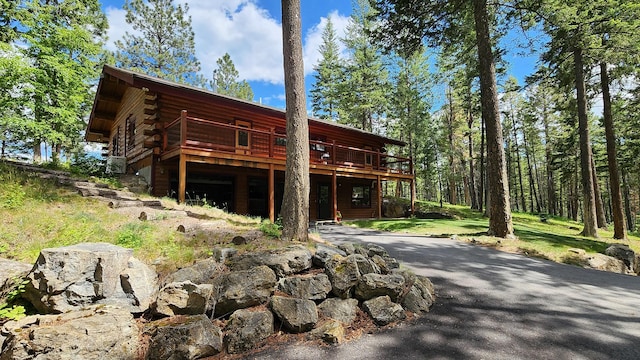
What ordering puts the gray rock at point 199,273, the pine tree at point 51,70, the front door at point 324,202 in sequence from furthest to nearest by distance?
the front door at point 324,202
the pine tree at point 51,70
the gray rock at point 199,273

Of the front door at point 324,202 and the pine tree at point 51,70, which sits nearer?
the pine tree at point 51,70

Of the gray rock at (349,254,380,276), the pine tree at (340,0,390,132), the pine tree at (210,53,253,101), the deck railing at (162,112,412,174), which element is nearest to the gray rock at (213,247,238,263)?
the gray rock at (349,254,380,276)

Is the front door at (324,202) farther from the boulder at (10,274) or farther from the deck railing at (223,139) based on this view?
the boulder at (10,274)

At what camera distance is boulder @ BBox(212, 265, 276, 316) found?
12.0ft

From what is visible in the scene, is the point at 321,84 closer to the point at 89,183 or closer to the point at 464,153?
the point at 464,153

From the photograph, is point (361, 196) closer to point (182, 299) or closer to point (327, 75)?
point (182, 299)

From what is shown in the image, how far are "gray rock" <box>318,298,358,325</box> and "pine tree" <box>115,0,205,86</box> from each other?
82.1ft

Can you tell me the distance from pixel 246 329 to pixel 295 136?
3607 millimetres

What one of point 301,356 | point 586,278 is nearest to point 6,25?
point 301,356

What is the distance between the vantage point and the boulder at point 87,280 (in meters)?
3.04

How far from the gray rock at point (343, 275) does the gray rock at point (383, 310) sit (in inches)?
12.7

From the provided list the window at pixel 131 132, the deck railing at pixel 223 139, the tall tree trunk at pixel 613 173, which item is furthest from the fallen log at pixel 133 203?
the tall tree trunk at pixel 613 173

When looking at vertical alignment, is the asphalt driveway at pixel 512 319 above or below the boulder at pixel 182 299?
below

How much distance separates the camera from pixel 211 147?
10938 mm
